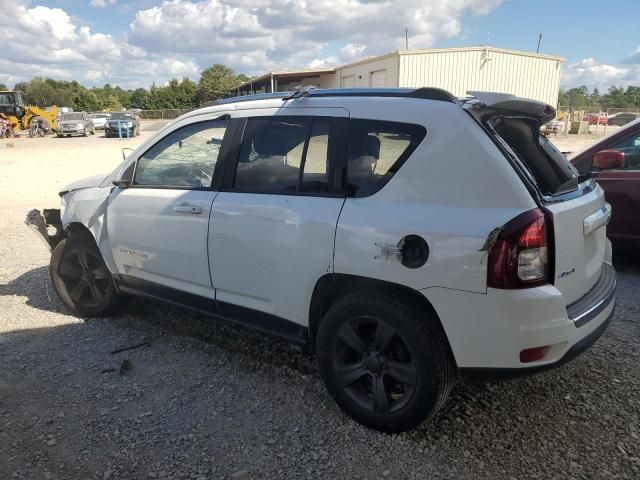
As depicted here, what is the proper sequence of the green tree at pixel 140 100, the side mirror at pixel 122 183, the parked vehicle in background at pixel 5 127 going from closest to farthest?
1. the side mirror at pixel 122 183
2. the parked vehicle in background at pixel 5 127
3. the green tree at pixel 140 100

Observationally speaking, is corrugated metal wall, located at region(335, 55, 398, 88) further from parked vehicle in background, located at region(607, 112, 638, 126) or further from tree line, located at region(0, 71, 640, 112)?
tree line, located at region(0, 71, 640, 112)

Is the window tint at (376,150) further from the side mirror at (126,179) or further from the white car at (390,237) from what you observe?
the side mirror at (126,179)

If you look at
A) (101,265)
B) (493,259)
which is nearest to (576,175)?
(493,259)

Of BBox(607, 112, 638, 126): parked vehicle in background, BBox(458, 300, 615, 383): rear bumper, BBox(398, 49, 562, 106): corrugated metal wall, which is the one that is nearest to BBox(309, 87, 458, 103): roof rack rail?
BBox(458, 300, 615, 383): rear bumper

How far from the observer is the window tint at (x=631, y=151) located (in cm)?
524

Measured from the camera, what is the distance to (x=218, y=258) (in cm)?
335

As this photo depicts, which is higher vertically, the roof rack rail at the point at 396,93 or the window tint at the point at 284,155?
the roof rack rail at the point at 396,93

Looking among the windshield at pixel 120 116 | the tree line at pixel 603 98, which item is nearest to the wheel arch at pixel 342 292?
the windshield at pixel 120 116

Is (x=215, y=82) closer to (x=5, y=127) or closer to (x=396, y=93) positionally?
(x=5, y=127)

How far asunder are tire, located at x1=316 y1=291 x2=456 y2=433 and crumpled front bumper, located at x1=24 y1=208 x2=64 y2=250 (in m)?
3.05

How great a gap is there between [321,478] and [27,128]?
138 ft

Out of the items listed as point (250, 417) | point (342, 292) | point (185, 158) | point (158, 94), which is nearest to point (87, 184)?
point (185, 158)

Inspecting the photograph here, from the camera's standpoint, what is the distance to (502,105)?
2.70 metres

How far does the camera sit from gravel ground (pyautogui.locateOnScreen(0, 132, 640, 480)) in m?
2.64
